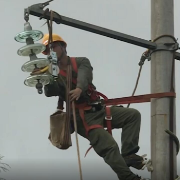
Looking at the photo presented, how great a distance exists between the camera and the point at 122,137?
8.94m

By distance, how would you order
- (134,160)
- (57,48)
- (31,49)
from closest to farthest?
(31,49), (134,160), (57,48)

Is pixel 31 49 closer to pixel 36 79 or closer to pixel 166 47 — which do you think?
pixel 36 79

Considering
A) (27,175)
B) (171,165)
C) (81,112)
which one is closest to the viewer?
(171,165)

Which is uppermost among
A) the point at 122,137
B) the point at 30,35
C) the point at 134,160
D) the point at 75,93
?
the point at 30,35

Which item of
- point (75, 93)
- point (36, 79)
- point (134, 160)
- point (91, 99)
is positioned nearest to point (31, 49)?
point (36, 79)

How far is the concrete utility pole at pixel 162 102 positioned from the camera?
319 inches

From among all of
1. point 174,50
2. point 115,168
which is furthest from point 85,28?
point 115,168

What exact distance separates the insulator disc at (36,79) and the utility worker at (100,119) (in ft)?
1.75

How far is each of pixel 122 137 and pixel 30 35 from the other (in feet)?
5.68

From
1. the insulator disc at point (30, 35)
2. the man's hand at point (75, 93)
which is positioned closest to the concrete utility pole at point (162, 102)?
the man's hand at point (75, 93)

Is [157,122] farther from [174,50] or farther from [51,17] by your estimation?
[51,17]

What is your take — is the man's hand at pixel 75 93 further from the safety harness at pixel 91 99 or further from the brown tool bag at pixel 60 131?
the safety harness at pixel 91 99

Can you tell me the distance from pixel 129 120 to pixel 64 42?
1309mm

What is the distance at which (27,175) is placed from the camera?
44031 millimetres
